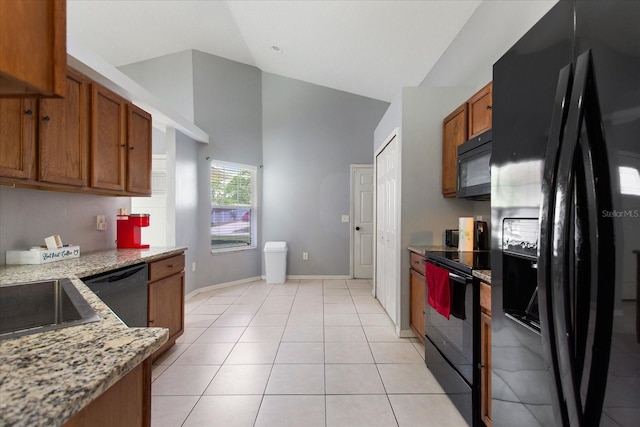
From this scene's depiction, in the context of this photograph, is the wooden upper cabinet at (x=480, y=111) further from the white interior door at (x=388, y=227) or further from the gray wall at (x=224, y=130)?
the gray wall at (x=224, y=130)

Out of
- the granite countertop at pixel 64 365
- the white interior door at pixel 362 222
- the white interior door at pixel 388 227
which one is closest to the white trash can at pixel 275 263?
the white interior door at pixel 362 222

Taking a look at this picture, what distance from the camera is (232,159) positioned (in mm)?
4887

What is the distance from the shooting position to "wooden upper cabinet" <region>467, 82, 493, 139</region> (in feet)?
6.64

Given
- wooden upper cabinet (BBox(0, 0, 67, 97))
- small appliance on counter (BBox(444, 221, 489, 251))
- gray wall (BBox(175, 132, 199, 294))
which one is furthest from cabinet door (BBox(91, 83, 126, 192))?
small appliance on counter (BBox(444, 221, 489, 251))

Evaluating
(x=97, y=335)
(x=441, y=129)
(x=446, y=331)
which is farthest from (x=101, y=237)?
(x=441, y=129)

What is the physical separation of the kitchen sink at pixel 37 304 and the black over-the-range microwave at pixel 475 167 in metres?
2.33

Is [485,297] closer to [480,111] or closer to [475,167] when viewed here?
[475,167]

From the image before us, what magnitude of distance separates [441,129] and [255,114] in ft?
11.4

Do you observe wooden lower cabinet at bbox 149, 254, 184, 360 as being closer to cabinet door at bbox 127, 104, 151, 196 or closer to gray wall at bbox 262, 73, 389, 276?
cabinet door at bbox 127, 104, 151, 196

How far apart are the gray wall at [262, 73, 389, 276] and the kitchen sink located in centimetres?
399

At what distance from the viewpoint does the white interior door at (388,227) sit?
9.89ft

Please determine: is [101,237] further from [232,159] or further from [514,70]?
[514,70]

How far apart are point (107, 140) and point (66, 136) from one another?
14.5 inches

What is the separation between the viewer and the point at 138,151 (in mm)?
2658
